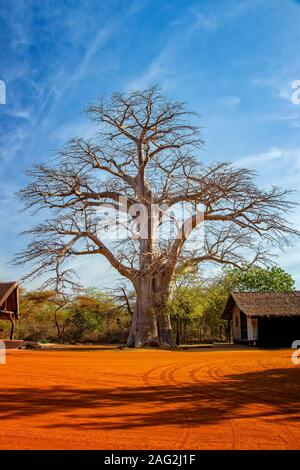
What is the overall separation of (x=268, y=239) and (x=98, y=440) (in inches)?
769

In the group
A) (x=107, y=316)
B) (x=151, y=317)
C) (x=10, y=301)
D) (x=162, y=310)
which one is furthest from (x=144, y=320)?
(x=107, y=316)

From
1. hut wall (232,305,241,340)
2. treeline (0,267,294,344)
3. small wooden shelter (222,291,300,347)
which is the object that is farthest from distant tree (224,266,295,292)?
small wooden shelter (222,291,300,347)

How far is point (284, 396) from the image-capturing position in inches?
266

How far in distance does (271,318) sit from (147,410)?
68.5 ft

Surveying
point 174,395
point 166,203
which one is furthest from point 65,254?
point 174,395

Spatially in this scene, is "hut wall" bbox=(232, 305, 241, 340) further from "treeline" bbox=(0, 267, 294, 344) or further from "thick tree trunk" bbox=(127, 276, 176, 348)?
"thick tree trunk" bbox=(127, 276, 176, 348)

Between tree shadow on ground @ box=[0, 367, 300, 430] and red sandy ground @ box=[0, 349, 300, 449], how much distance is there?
0.01 m

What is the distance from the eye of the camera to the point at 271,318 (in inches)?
989

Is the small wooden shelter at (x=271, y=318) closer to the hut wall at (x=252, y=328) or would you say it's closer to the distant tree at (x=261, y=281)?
the hut wall at (x=252, y=328)

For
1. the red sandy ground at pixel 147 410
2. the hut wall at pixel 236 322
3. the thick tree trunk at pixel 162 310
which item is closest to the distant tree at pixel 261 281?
the hut wall at pixel 236 322

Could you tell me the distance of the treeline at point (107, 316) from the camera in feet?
106

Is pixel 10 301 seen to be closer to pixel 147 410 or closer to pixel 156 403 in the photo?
pixel 156 403

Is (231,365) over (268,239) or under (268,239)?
under
